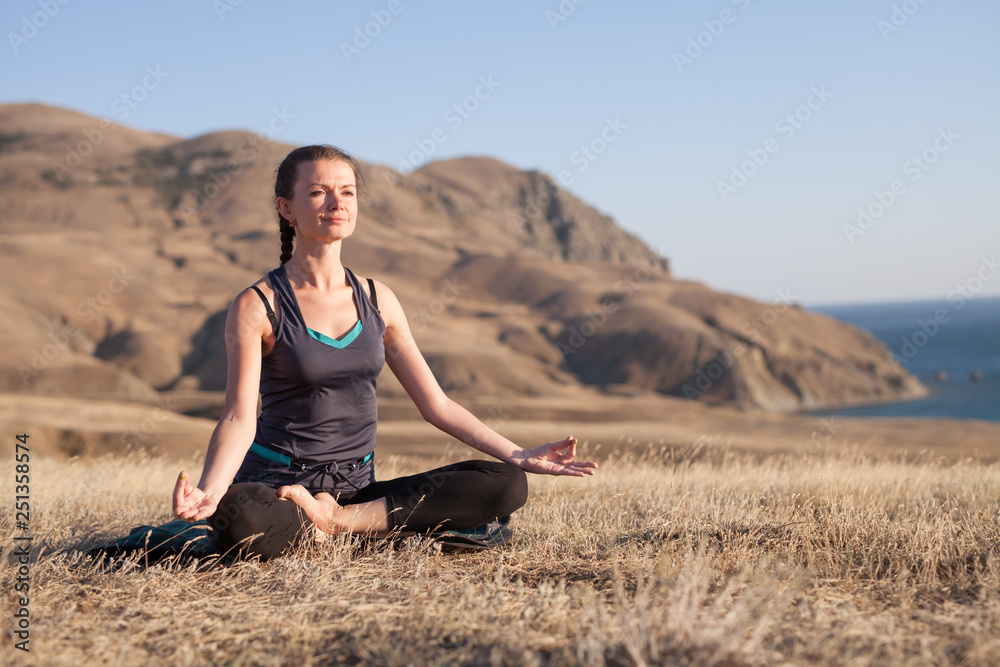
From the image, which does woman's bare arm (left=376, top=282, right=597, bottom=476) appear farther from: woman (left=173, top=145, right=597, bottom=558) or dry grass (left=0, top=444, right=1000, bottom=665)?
dry grass (left=0, top=444, right=1000, bottom=665)

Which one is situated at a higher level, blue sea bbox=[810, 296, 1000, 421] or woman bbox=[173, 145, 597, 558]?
woman bbox=[173, 145, 597, 558]

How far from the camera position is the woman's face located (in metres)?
3.74

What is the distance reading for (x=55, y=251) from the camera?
52.4 meters

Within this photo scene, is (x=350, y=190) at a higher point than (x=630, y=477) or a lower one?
higher

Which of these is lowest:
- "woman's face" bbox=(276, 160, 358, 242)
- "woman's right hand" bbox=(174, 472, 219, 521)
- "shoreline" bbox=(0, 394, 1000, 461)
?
"shoreline" bbox=(0, 394, 1000, 461)

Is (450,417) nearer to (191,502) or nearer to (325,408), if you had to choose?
(325,408)

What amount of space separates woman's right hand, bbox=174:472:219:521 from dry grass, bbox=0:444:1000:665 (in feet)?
1.09

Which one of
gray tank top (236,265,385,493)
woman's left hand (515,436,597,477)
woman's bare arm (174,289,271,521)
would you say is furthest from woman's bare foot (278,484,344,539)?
woman's left hand (515,436,597,477)

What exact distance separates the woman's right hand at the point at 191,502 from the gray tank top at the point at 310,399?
65 cm

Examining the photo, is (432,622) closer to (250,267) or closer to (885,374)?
(885,374)

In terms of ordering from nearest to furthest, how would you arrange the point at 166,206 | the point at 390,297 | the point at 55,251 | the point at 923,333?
the point at 390,297
the point at 55,251
the point at 166,206
the point at 923,333

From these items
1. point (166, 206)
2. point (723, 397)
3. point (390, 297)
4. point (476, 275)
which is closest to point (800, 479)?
point (390, 297)

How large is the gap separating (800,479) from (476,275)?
6087 centimetres

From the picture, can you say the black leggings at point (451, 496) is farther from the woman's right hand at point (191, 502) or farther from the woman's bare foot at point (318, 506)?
the woman's right hand at point (191, 502)
